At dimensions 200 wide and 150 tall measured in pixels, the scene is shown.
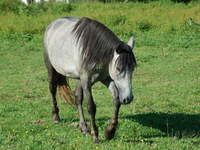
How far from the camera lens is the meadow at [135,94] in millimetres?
7160

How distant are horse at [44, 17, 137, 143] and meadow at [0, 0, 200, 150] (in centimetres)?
59

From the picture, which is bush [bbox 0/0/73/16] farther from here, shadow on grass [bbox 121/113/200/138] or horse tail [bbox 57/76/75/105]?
shadow on grass [bbox 121/113/200/138]

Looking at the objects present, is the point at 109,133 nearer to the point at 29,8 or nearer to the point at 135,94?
the point at 135,94

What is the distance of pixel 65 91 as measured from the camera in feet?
29.6

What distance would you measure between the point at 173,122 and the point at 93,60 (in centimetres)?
229

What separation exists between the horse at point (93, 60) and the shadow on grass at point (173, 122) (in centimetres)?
119

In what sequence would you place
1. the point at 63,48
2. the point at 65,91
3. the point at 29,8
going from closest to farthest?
1. the point at 63,48
2. the point at 65,91
3. the point at 29,8

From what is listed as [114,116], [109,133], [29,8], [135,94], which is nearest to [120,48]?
[114,116]

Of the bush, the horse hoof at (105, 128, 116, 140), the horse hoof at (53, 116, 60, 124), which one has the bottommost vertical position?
the bush

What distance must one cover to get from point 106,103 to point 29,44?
384 inches

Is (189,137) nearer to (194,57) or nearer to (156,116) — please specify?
(156,116)

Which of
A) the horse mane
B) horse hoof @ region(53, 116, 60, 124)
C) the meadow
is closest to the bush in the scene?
the meadow

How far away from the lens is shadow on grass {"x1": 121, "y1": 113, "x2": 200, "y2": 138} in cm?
796

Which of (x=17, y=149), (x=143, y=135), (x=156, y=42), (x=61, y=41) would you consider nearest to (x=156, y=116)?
(x=143, y=135)
